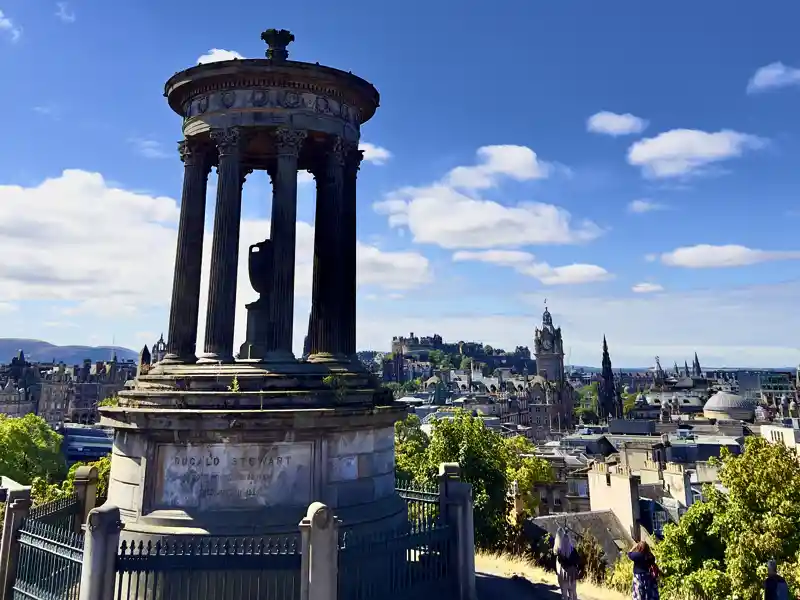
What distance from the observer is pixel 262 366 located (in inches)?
572

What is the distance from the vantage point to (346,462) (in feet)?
46.0

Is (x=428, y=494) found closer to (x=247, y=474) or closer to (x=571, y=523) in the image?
(x=247, y=474)

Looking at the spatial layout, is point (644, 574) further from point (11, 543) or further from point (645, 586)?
point (11, 543)

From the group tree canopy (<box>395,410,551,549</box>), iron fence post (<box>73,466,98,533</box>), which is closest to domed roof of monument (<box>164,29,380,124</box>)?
iron fence post (<box>73,466,98,533</box>)

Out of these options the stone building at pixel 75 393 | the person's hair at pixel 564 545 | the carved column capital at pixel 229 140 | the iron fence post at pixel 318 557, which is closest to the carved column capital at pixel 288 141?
the carved column capital at pixel 229 140

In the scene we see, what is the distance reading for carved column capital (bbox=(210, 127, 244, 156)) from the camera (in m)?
15.9

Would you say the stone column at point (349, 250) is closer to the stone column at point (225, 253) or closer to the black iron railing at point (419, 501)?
the stone column at point (225, 253)

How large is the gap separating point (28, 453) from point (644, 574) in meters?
53.6

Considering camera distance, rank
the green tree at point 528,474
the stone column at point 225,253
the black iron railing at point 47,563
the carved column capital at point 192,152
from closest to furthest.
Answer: the black iron railing at point 47,563, the stone column at point 225,253, the carved column capital at point 192,152, the green tree at point 528,474

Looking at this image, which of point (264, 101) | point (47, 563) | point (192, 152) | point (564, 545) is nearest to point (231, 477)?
point (47, 563)

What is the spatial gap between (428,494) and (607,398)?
471 ft

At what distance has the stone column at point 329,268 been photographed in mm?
16641

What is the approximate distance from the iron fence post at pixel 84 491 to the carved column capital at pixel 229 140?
912 centimetres

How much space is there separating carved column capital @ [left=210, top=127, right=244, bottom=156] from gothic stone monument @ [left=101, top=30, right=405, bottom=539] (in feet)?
0.12
